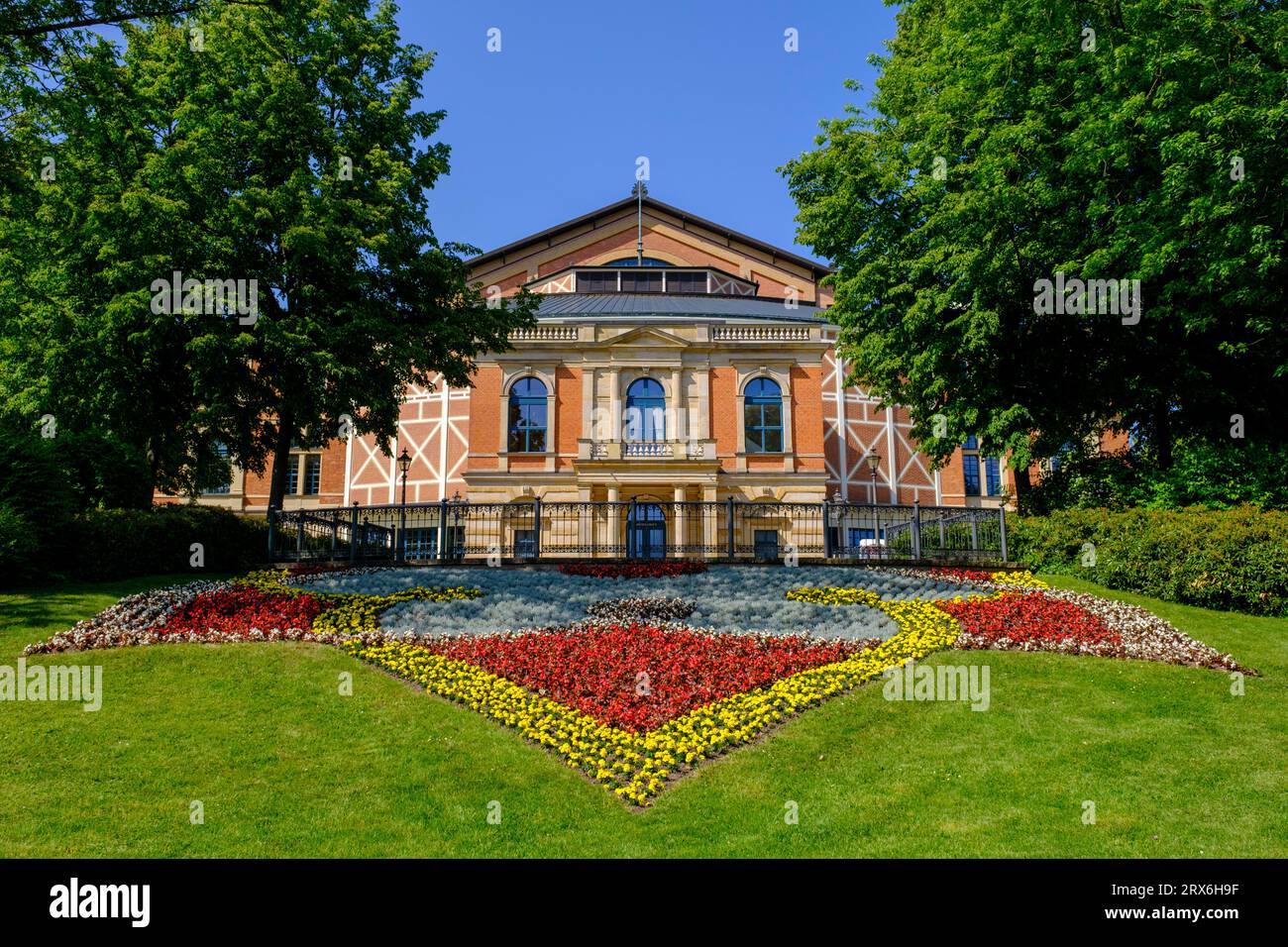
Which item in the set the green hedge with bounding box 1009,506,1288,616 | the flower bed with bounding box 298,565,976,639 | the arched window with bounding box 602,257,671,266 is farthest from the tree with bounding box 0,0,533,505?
the arched window with bounding box 602,257,671,266

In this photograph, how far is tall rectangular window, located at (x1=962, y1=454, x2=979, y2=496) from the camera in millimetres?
43969

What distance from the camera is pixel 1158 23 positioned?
1506cm

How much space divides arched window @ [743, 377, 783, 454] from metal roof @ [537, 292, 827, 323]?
4.34m

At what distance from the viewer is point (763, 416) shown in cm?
3275

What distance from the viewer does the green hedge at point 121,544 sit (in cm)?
1375

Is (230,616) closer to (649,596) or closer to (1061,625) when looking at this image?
(649,596)

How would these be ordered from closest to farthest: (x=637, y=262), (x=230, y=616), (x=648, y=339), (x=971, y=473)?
(x=230, y=616)
(x=648, y=339)
(x=971, y=473)
(x=637, y=262)

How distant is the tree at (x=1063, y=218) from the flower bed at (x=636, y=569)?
7.20 metres

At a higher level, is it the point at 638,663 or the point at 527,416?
the point at 527,416

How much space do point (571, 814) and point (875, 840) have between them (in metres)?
2.51

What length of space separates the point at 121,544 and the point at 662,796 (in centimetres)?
1327

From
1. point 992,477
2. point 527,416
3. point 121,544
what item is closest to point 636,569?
point 121,544

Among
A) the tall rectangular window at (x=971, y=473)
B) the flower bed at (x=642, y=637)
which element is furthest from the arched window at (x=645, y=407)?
the tall rectangular window at (x=971, y=473)

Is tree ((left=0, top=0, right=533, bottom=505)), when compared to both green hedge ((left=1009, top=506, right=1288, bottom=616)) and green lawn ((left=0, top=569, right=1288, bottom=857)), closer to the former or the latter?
green lawn ((left=0, top=569, right=1288, bottom=857))
